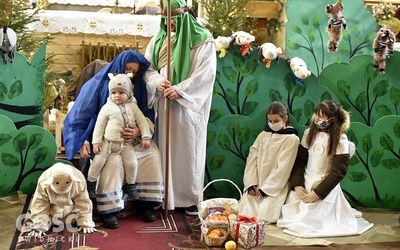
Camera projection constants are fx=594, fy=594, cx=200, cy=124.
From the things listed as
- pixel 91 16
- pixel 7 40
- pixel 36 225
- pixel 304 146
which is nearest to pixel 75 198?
pixel 36 225

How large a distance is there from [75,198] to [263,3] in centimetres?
295

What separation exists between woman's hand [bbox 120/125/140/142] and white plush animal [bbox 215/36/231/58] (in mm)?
1134

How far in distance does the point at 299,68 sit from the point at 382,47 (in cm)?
73

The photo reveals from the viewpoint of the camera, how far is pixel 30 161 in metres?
5.03

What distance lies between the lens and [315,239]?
437 cm

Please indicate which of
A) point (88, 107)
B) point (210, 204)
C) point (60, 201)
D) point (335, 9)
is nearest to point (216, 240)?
point (210, 204)

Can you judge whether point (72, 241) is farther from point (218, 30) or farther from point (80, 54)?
point (80, 54)

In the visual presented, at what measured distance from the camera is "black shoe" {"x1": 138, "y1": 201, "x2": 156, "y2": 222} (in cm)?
464

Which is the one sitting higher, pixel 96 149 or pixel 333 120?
pixel 333 120

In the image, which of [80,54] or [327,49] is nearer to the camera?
[327,49]

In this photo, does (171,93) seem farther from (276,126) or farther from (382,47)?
(382,47)

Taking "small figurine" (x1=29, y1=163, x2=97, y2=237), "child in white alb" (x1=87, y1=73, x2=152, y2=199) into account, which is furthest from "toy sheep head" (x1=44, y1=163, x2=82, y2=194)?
"child in white alb" (x1=87, y1=73, x2=152, y2=199)

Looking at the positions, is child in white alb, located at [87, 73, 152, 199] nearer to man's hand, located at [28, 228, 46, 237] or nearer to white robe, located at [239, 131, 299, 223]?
man's hand, located at [28, 228, 46, 237]

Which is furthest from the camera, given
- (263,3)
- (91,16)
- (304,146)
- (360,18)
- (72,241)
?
(91,16)
